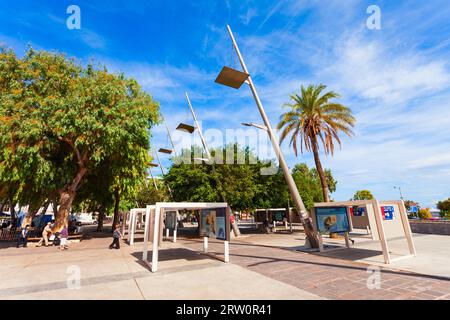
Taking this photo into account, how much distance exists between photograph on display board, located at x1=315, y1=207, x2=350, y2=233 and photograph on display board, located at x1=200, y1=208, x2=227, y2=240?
552cm

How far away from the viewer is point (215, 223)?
11469mm

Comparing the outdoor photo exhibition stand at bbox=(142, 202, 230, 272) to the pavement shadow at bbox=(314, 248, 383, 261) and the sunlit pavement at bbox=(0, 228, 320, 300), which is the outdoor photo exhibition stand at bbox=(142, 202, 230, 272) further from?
the pavement shadow at bbox=(314, 248, 383, 261)

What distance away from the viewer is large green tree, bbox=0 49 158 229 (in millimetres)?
14234

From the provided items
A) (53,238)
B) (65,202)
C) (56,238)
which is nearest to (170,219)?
(65,202)

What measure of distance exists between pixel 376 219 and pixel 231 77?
9592 mm

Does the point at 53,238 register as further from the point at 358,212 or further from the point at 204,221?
the point at 358,212

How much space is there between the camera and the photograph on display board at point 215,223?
10836 mm

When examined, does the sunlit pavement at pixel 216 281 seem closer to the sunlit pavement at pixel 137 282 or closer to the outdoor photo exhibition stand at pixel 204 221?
the sunlit pavement at pixel 137 282

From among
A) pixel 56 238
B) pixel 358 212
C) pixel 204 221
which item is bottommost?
pixel 56 238

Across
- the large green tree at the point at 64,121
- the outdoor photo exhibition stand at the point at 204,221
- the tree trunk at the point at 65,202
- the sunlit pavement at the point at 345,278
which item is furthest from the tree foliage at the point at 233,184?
the sunlit pavement at the point at 345,278

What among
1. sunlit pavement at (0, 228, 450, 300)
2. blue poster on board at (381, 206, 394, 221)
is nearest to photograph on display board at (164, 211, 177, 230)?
sunlit pavement at (0, 228, 450, 300)

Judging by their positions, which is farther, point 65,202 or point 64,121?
point 65,202

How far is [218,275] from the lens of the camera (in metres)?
8.14
